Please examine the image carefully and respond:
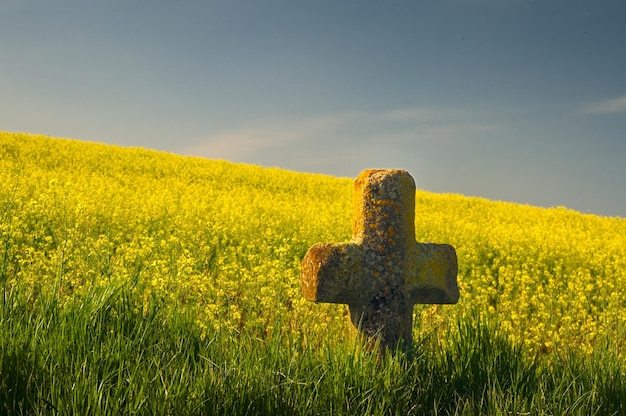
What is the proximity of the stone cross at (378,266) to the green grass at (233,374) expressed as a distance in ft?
1.00

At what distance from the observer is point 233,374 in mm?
2900

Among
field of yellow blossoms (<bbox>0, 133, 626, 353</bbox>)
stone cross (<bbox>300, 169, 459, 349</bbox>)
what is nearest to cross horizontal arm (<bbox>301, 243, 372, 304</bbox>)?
stone cross (<bbox>300, 169, 459, 349</bbox>)

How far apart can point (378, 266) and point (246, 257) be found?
522cm

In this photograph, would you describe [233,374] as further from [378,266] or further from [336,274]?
[378,266]

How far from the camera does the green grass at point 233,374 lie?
2709 mm

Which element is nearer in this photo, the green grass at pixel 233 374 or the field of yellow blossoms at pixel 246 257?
the green grass at pixel 233 374

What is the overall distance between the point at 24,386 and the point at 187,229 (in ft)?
A: 23.6

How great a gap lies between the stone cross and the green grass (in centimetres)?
31

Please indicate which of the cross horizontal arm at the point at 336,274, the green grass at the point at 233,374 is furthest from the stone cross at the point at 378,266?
the green grass at the point at 233,374

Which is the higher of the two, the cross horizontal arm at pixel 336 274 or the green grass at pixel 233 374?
the cross horizontal arm at pixel 336 274

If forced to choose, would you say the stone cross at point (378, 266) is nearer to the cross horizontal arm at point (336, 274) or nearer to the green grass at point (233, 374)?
the cross horizontal arm at point (336, 274)

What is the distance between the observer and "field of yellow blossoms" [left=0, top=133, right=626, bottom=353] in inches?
202

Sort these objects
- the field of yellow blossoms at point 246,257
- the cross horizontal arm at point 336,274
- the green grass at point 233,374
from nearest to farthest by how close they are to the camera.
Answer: the green grass at point 233,374 < the cross horizontal arm at point 336,274 < the field of yellow blossoms at point 246,257

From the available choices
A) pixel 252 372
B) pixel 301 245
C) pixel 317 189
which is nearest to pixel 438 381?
pixel 252 372
